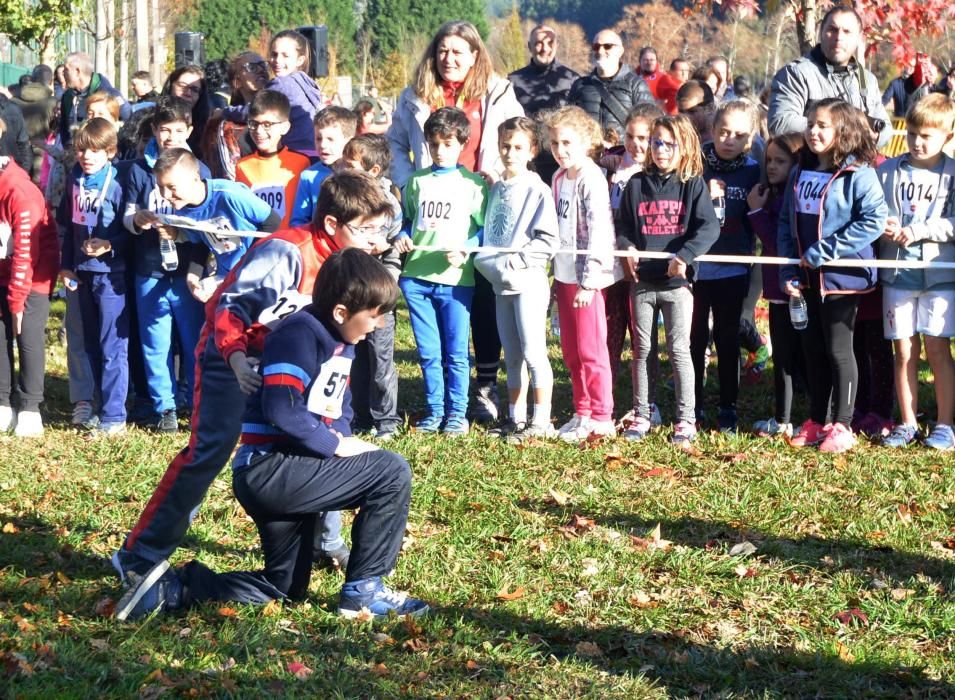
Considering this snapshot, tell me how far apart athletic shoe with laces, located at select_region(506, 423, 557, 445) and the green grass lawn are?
25cm

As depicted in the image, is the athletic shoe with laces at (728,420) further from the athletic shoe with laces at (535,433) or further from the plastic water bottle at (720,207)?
the plastic water bottle at (720,207)

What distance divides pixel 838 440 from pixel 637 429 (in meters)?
1.26

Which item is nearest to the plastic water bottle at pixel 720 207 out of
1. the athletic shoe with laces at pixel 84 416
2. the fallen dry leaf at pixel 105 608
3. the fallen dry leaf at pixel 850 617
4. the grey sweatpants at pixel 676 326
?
the grey sweatpants at pixel 676 326

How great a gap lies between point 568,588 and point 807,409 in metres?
3.94

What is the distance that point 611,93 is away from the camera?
31.7 ft

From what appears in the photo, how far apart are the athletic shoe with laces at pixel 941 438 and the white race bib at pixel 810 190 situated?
156 cm

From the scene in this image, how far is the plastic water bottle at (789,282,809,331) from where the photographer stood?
789 cm

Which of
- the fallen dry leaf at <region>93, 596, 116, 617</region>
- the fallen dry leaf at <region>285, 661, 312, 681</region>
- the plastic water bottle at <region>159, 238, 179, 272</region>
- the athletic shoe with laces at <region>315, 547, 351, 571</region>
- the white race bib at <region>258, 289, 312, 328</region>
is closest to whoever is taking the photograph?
the fallen dry leaf at <region>285, 661, 312, 681</region>

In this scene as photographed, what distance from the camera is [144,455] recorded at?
25.4 feet

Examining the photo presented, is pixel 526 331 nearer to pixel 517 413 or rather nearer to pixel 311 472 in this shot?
pixel 517 413

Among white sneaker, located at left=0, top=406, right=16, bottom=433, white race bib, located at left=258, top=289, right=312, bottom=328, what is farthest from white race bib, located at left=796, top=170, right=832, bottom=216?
white sneaker, located at left=0, top=406, right=16, bottom=433

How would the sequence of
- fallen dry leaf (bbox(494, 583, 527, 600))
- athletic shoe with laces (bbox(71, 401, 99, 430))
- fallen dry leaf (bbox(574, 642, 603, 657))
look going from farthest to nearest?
athletic shoe with laces (bbox(71, 401, 99, 430)), fallen dry leaf (bbox(494, 583, 527, 600)), fallen dry leaf (bbox(574, 642, 603, 657))

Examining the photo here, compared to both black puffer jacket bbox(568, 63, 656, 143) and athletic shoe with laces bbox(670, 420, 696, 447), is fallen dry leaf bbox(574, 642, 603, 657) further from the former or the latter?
black puffer jacket bbox(568, 63, 656, 143)

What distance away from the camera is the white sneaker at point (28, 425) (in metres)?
8.44
